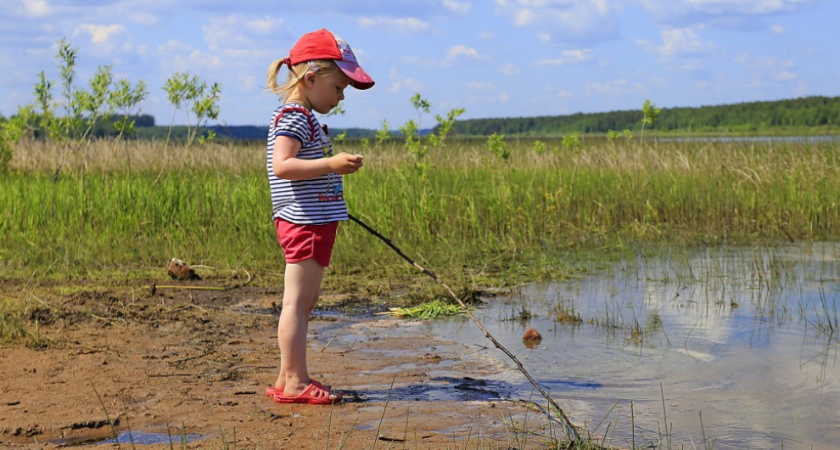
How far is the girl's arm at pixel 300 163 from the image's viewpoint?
386 cm

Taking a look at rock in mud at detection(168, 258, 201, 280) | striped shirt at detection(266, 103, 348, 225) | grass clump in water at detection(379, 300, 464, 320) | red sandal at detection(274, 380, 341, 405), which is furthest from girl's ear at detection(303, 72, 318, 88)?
rock in mud at detection(168, 258, 201, 280)

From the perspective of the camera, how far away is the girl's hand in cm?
381

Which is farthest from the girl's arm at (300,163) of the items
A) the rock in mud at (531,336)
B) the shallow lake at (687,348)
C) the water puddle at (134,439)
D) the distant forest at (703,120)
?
the distant forest at (703,120)

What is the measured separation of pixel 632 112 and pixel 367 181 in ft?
252

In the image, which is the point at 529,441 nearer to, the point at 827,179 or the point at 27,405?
the point at 27,405

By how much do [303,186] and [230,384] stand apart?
1.14m

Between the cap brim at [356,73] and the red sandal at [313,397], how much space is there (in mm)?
1471

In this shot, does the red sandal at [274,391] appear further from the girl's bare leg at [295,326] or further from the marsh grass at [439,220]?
the marsh grass at [439,220]

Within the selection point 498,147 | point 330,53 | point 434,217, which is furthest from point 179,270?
point 498,147

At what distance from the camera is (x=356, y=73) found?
4184mm

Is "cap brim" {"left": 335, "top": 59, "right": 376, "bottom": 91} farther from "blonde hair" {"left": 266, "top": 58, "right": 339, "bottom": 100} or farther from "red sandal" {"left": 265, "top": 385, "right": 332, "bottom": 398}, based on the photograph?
"red sandal" {"left": 265, "top": 385, "right": 332, "bottom": 398}

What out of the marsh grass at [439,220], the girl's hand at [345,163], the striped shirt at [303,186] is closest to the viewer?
the girl's hand at [345,163]

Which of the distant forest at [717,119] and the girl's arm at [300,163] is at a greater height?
the distant forest at [717,119]

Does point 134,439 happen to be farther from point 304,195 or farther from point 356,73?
point 356,73
